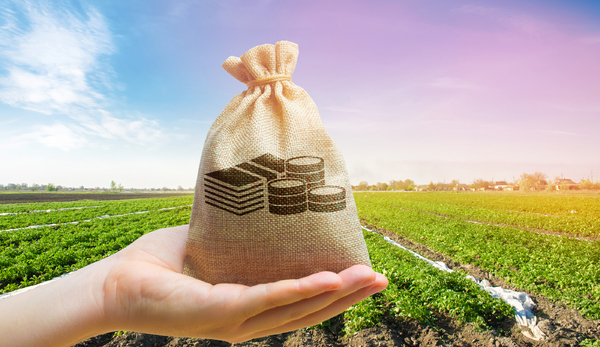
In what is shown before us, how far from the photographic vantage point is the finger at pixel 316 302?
1.05 m

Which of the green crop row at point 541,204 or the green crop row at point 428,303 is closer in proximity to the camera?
the green crop row at point 428,303

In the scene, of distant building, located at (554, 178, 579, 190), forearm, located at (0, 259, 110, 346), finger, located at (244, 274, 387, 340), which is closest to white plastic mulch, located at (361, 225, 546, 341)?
finger, located at (244, 274, 387, 340)

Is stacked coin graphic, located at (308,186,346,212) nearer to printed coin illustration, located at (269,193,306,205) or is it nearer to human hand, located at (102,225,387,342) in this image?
printed coin illustration, located at (269,193,306,205)

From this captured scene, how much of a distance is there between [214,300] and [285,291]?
26 centimetres

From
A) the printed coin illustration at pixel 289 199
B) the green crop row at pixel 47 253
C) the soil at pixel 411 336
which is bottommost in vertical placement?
the soil at pixel 411 336

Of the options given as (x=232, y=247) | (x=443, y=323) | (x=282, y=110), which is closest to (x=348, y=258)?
(x=232, y=247)

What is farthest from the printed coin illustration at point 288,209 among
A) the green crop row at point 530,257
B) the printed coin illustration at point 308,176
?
the green crop row at point 530,257

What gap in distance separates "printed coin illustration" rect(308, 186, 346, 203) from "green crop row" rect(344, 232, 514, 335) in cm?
357

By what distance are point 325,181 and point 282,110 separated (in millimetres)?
419

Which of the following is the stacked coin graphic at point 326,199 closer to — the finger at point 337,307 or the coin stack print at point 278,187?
the coin stack print at point 278,187

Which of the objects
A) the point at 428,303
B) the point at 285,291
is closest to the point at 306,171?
the point at 285,291

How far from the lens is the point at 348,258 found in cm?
126

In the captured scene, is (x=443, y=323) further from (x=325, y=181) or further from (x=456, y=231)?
(x=456, y=231)

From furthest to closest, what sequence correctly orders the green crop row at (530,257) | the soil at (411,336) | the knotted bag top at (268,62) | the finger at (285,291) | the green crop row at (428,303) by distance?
the green crop row at (530,257) < the green crop row at (428,303) < the soil at (411,336) < the knotted bag top at (268,62) < the finger at (285,291)
